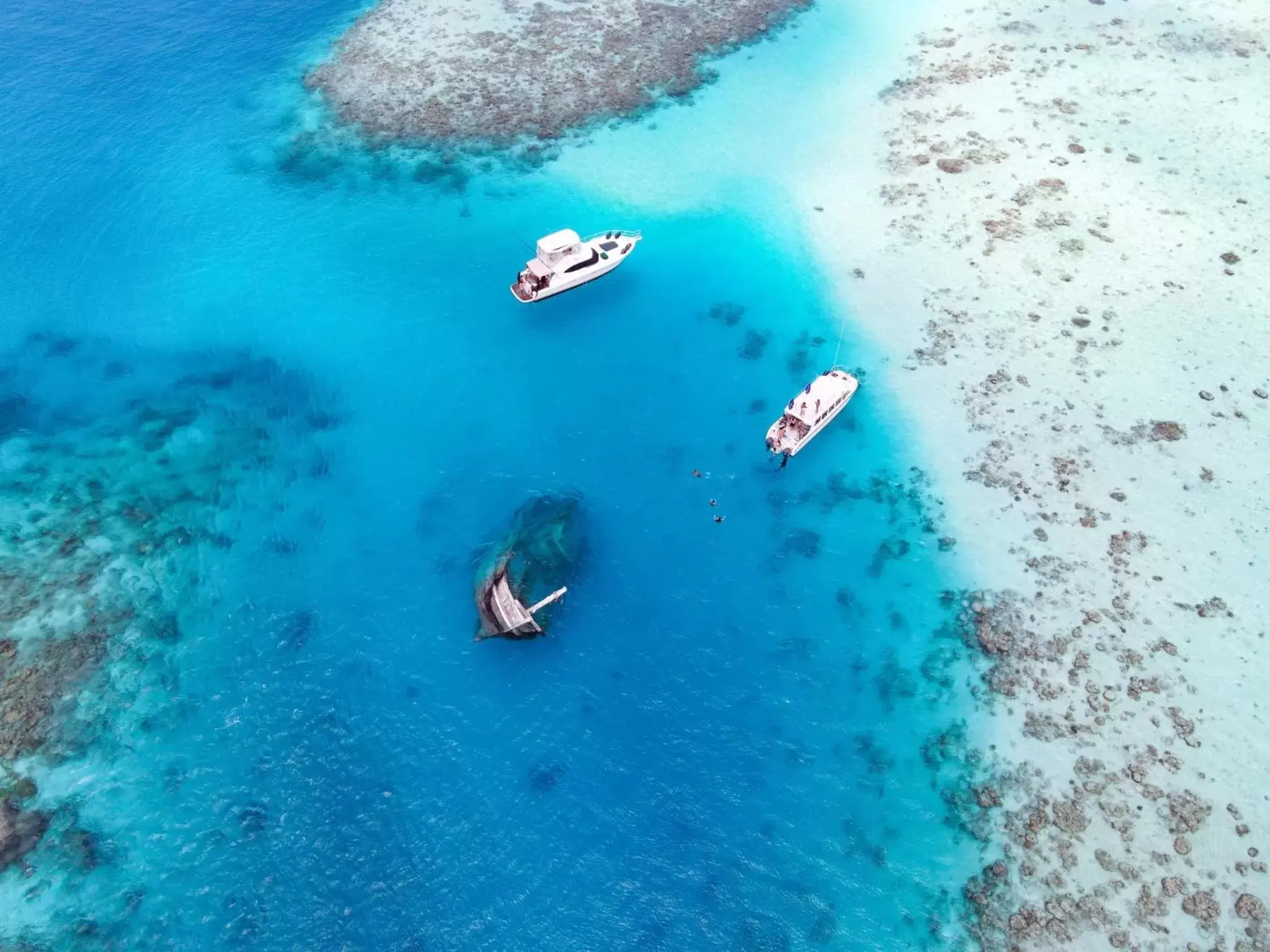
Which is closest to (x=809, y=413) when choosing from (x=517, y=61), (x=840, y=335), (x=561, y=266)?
(x=840, y=335)

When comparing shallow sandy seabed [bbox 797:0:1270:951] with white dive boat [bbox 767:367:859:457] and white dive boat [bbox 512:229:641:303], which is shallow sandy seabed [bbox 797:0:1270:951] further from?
white dive boat [bbox 512:229:641:303]

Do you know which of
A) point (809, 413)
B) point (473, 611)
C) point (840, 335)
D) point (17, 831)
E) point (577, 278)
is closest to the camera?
point (17, 831)

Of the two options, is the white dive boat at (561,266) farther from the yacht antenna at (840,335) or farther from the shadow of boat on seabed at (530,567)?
the shadow of boat on seabed at (530,567)

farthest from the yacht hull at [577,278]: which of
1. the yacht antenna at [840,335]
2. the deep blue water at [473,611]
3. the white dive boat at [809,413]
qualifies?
the white dive boat at [809,413]

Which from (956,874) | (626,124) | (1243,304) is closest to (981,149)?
(1243,304)

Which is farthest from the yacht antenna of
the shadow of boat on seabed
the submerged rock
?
the submerged rock

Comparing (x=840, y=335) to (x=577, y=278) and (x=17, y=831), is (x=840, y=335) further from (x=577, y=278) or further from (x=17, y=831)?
(x=17, y=831)

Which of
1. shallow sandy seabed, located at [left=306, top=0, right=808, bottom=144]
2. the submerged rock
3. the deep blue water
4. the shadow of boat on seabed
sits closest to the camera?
the deep blue water
